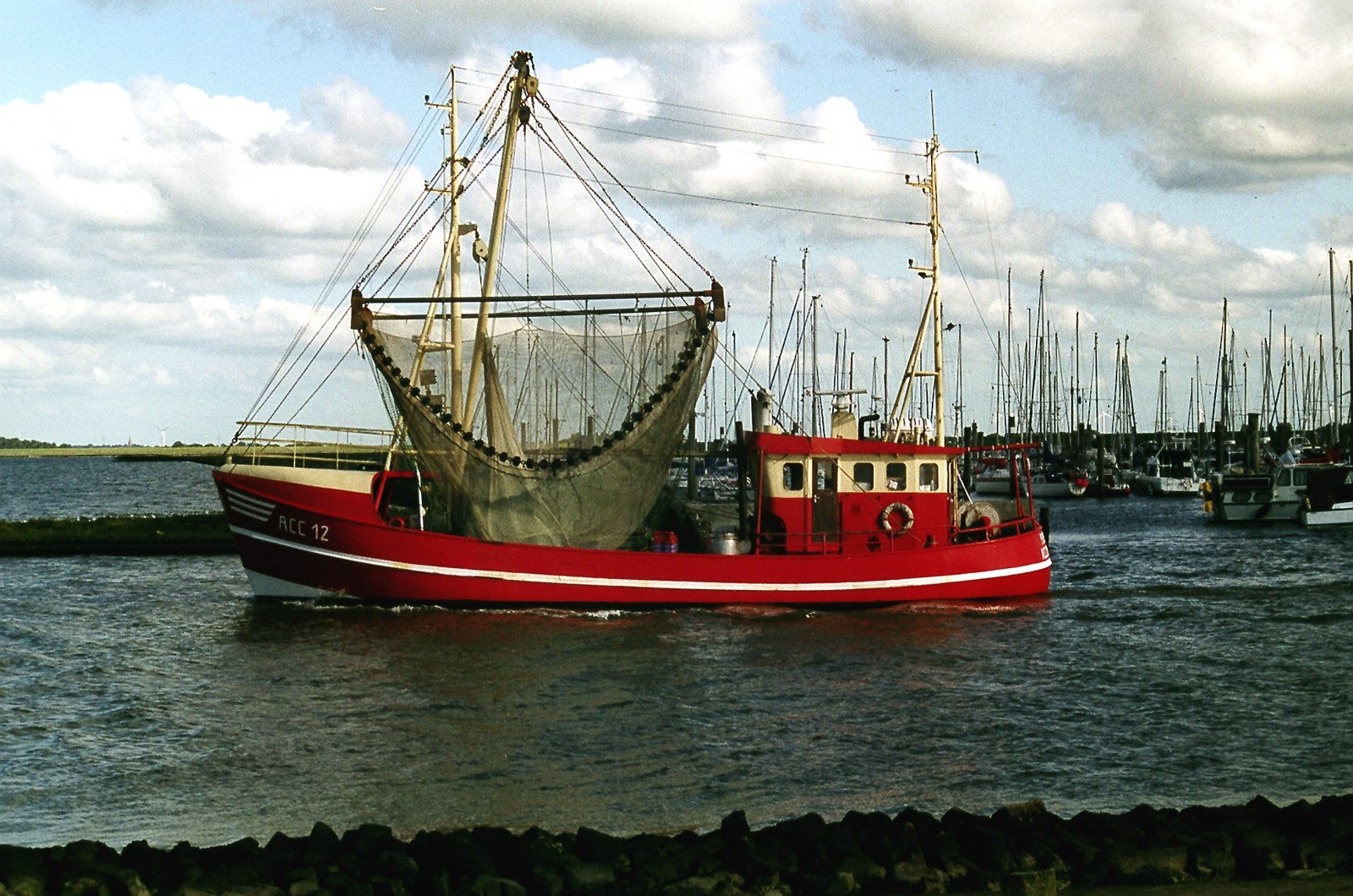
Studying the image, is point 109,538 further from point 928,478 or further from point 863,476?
point 928,478

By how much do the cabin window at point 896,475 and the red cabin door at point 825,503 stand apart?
105cm

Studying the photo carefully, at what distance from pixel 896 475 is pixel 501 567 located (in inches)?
298

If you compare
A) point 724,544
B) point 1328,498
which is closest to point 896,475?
point 724,544

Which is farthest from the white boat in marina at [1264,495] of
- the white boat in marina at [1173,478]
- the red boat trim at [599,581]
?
the red boat trim at [599,581]

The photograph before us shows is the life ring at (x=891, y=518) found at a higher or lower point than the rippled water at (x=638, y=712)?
higher

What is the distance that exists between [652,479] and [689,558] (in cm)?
158

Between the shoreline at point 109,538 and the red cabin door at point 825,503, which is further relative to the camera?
the shoreline at point 109,538

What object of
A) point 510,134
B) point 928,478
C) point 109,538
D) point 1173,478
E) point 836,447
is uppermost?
point 510,134

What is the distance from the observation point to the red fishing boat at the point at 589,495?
25.4m

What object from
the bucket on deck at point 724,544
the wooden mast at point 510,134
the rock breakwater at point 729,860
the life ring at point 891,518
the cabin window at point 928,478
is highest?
the wooden mast at point 510,134

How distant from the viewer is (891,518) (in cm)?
2798

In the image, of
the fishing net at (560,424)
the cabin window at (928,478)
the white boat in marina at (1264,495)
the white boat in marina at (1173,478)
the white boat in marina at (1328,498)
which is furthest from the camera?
the white boat in marina at (1173,478)

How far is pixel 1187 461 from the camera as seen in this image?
348ft

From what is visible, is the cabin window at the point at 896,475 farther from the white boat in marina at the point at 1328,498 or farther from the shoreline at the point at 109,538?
the white boat in marina at the point at 1328,498
